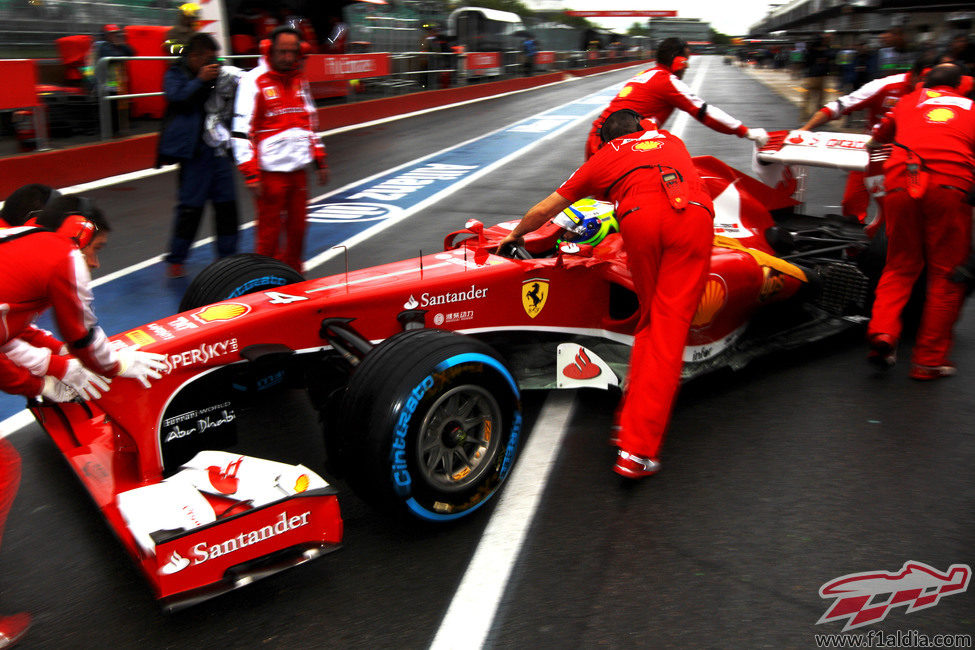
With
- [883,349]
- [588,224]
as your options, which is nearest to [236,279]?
[588,224]

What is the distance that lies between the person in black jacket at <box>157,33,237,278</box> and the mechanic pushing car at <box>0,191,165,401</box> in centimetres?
370

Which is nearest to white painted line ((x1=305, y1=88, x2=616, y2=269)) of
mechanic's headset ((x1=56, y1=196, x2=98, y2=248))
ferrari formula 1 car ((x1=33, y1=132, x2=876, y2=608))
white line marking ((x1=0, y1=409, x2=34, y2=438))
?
ferrari formula 1 car ((x1=33, y1=132, x2=876, y2=608))

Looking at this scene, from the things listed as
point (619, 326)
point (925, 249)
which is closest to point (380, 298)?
point (619, 326)

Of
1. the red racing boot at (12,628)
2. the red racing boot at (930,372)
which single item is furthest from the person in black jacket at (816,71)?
the red racing boot at (12,628)

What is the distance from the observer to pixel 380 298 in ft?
12.2

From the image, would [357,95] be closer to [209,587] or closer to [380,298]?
[380,298]

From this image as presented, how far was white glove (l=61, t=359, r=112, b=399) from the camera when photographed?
2.92 m

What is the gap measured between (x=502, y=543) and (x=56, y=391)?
1.77 metres

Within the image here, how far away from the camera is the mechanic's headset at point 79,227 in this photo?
9.41 ft

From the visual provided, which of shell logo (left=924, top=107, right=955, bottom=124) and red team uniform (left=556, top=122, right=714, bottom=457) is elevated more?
shell logo (left=924, top=107, right=955, bottom=124)

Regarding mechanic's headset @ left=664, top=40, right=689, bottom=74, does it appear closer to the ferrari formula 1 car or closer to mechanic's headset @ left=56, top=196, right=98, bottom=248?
the ferrari formula 1 car

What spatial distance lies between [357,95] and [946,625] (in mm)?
18719

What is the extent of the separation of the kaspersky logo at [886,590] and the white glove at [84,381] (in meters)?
2.68

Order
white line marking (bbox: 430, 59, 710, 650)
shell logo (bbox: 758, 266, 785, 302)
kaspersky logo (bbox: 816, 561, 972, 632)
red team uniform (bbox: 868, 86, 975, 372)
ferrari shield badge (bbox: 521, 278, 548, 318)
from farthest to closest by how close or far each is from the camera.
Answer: shell logo (bbox: 758, 266, 785, 302) < red team uniform (bbox: 868, 86, 975, 372) < ferrari shield badge (bbox: 521, 278, 548, 318) < kaspersky logo (bbox: 816, 561, 972, 632) < white line marking (bbox: 430, 59, 710, 650)
